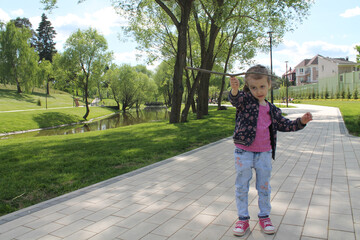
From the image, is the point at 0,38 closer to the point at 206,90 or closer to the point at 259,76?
the point at 206,90

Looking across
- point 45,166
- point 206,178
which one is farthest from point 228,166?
point 45,166

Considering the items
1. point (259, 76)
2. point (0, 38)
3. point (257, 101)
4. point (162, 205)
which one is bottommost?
point (162, 205)

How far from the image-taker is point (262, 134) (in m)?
3.00

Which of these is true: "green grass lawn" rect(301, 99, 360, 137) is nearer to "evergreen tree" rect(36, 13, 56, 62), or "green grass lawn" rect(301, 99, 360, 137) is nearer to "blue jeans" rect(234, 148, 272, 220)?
"blue jeans" rect(234, 148, 272, 220)

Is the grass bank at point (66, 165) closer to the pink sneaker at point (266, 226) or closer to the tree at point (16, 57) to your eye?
the pink sneaker at point (266, 226)

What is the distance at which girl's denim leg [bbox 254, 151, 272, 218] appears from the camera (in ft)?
9.75

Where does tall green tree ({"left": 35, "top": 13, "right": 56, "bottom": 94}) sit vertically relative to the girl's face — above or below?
above

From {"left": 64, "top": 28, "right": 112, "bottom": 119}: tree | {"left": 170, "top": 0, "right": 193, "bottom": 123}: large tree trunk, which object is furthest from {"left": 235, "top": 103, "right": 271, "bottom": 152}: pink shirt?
{"left": 64, "top": 28, "right": 112, "bottom": 119}: tree

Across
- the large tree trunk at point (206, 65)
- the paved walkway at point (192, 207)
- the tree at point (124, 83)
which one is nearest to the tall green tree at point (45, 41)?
the tree at point (124, 83)

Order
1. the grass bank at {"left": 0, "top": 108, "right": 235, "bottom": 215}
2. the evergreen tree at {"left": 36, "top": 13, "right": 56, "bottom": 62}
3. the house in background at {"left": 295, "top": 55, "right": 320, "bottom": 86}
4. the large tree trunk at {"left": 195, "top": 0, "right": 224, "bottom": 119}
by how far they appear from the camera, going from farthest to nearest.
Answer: the house in background at {"left": 295, "top": 55, "right": 320, "bottom": 86}
the evergreen tree at {"left": 36, "top": 13, "right": 56, "bottom": 62}
the large tree trunk at {"left": 195, "top": 0, "right": 224, "bottom": 119}
the grass bank at {"left": 0, "top": 108, "right": 235, "bottom": 215}

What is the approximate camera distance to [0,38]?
4028cm

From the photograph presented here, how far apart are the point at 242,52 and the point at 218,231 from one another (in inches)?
1044

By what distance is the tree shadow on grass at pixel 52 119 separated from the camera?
83.0 feet

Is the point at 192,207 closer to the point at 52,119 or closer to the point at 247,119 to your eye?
the point at 247,119
